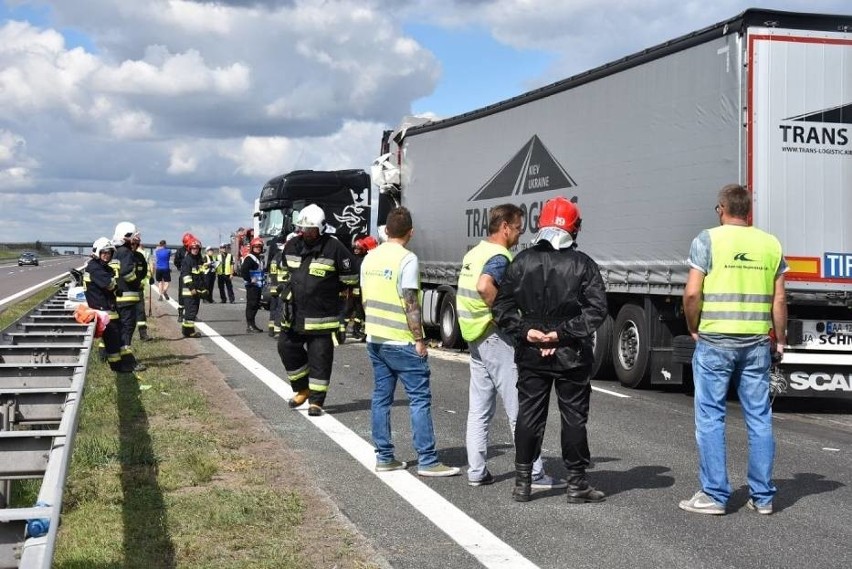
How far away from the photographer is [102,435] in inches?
352

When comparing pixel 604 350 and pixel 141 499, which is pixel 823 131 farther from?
pixel 141 499

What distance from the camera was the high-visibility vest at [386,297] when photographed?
7.74 meters

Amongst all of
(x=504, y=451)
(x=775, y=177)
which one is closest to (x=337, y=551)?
(x=504, y=451)

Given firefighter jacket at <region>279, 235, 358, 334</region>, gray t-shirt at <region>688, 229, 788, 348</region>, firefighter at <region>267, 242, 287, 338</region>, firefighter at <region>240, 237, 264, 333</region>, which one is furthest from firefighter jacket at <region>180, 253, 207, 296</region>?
gray t-shirt at <region>688, 229, 788, 348</region>

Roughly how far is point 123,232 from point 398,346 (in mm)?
8142

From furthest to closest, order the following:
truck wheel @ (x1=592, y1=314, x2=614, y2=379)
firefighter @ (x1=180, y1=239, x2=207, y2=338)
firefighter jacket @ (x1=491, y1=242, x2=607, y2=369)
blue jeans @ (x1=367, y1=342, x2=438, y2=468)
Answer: firefighter @ (x1=180, y1=239, x2=207, y2=338) → truck wheel @ (x1=592, y1=314, x2=614, y2=379) → blue jeans @ (x1=367, y1=342, x2=438, y2=468) → firefighter jacket @ (x1=491, y1=242, x2=607, y2=369)

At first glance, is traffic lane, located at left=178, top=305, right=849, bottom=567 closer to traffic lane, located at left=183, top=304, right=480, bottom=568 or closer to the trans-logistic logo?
traffic lane, located at left=183, top=304, right=480, bottom=568

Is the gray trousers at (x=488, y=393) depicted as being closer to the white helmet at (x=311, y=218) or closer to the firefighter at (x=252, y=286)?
the white helmet at (x=311, y=218)

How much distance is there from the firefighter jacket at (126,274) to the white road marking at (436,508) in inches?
199

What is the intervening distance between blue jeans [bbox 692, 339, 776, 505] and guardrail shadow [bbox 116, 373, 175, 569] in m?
3.05

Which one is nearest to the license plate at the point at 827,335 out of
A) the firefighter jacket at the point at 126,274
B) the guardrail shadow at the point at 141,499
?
the guardrail shadow at the point at 141,499

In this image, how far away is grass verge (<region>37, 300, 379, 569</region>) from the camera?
554 cm

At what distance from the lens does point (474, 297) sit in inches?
287

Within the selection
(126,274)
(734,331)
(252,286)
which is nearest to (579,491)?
(734,331)
